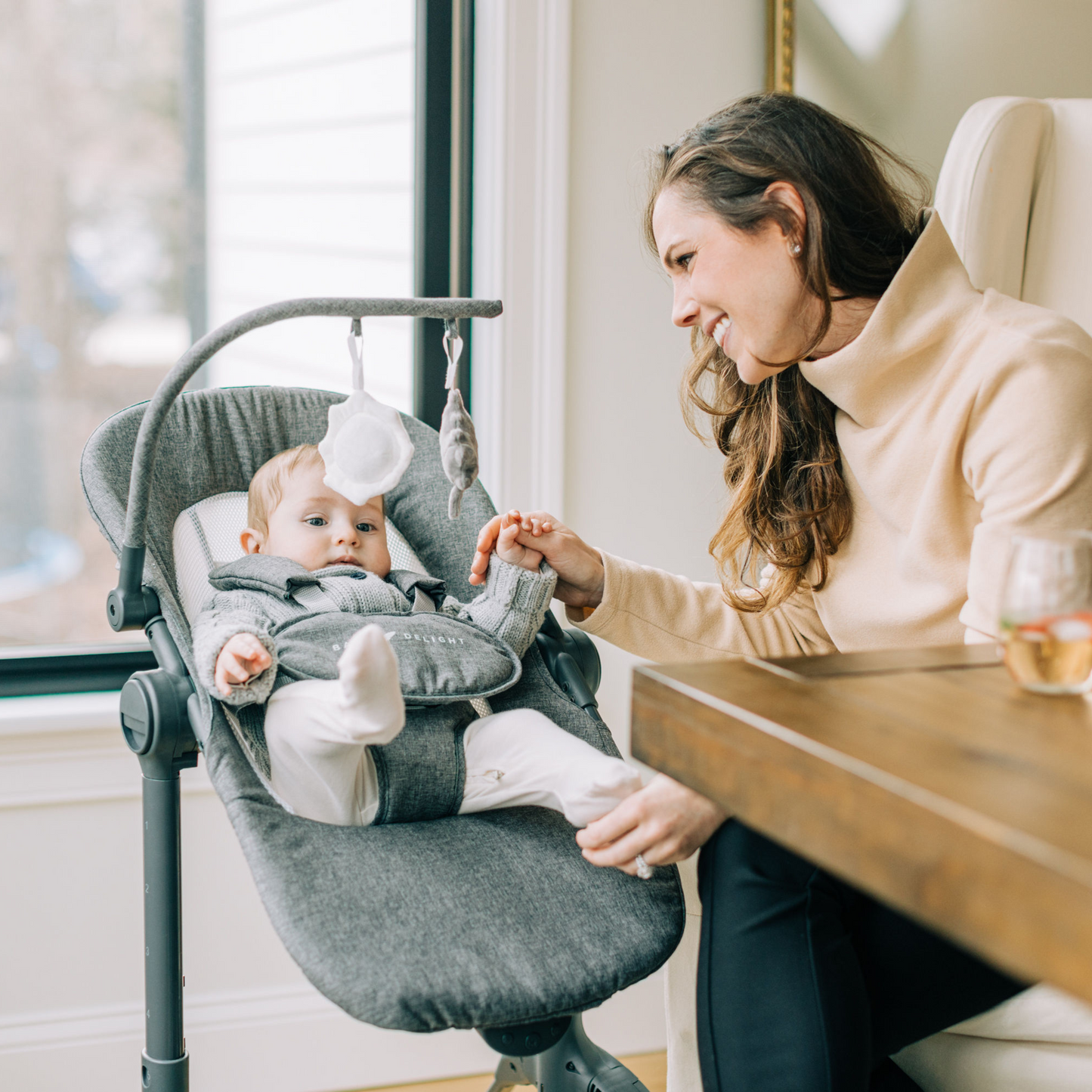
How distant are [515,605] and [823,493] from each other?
0.41 meters

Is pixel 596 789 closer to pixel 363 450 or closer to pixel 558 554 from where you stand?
pixel 558 554

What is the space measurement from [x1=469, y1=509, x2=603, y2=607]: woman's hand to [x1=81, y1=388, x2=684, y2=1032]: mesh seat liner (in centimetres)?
10

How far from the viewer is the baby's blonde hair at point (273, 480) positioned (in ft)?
4.66

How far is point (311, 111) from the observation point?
1.87 m

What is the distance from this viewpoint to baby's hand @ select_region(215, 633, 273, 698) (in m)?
1.06

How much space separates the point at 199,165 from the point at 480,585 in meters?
0.93

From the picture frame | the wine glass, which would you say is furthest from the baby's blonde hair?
the picture frame

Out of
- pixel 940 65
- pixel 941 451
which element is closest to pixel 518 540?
pixel 941 451

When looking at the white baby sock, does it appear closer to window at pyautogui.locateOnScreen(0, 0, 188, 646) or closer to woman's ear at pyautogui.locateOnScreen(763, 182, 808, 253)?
woman's ear at pyautogui.locateOnScreen(763, 182, 808, 253)

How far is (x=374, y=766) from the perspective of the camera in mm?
1151

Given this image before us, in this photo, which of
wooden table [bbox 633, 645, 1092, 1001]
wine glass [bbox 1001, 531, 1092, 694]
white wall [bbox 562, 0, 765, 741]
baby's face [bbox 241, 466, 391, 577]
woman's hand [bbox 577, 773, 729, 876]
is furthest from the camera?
white wall [bbox 562, 0, 765, 741]

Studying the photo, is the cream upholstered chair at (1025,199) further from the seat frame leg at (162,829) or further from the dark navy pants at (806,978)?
the seat frame leg at (162,829)

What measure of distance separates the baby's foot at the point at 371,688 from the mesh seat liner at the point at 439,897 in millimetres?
130

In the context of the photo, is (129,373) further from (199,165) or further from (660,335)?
(660,335)
